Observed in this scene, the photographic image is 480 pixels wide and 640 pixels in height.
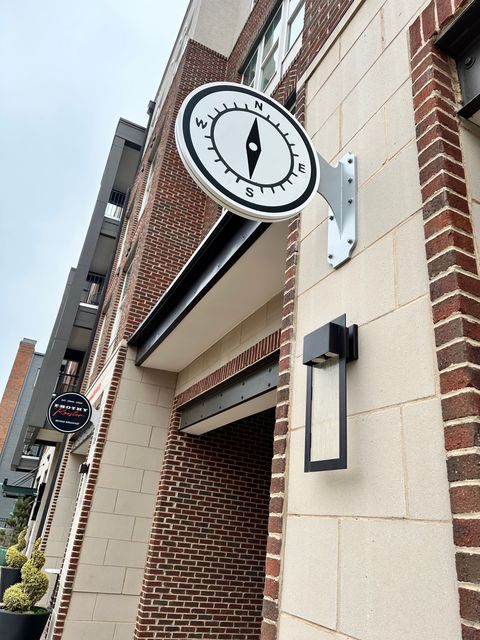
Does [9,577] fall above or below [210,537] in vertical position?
below

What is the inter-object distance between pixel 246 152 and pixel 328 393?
1393mm

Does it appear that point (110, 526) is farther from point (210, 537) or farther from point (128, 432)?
point (210, 537)

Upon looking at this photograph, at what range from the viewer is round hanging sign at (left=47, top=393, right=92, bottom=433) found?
8.60 m

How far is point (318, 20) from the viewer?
13.3 feet

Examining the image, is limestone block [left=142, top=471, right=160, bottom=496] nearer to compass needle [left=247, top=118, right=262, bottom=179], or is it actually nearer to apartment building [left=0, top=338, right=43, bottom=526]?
compass needle [left=247, top=118, right=262, bottom=179]

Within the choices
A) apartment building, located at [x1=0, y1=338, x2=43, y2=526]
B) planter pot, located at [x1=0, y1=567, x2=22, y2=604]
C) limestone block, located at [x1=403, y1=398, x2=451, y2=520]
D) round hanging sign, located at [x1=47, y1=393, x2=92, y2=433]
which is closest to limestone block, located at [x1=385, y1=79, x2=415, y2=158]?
limestone block, located at [x1=403, y1=398, x2=451, y2=520]

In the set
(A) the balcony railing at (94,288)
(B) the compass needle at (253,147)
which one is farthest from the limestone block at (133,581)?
(A) the balcony railing at (94,288)

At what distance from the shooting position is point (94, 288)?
780 inches

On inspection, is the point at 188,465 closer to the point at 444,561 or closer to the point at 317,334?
the point at 317,334

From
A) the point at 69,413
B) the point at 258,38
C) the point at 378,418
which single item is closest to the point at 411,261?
the point at 378,418

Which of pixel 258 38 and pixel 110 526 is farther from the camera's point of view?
pixel 258 38

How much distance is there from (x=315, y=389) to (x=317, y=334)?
0.30 meters

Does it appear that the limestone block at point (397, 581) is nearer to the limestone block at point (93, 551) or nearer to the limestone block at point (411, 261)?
the limestone block at point (411, 261)

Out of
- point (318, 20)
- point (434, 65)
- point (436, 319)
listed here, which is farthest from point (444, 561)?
point (318, 20)
